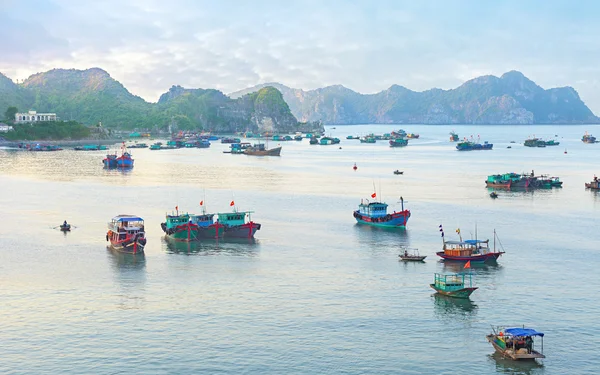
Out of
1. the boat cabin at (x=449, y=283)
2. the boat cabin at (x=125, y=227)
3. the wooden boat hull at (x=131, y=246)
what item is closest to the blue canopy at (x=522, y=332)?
the boat cabin at (x=449, y=283)

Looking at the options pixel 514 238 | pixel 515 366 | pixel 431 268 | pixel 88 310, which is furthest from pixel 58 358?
pixel 514 238

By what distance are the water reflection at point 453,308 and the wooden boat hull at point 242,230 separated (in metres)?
30.2

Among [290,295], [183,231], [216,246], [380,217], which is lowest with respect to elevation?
[290,295]

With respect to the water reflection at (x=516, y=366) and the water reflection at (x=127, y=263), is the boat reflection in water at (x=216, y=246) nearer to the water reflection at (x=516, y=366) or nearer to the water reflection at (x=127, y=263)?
the water reflection at (x=127, y=263)

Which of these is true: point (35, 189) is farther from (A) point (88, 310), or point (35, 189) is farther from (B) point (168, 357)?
(B) point (168, 357)

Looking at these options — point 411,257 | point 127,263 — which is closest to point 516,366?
point 411,257

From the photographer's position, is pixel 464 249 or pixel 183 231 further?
pixel 183 231

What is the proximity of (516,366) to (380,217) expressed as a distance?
48.7 meters

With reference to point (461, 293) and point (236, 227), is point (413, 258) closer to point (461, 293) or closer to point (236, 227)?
point (461, 293)

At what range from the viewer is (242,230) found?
83.4 metres

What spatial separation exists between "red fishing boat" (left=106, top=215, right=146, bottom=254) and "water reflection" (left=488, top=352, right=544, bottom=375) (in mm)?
41784

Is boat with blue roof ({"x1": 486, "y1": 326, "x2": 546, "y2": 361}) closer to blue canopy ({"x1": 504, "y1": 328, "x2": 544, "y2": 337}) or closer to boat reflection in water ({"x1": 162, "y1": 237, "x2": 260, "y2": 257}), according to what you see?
blue canopy ({"x1": 504, "y1": 328, "x2": 544, "y2": 337})

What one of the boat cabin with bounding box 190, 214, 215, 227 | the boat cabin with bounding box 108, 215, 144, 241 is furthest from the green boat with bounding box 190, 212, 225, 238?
the boat cabin with bounding box 108, 215, 144, 241

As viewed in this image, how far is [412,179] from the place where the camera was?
16100 cm
